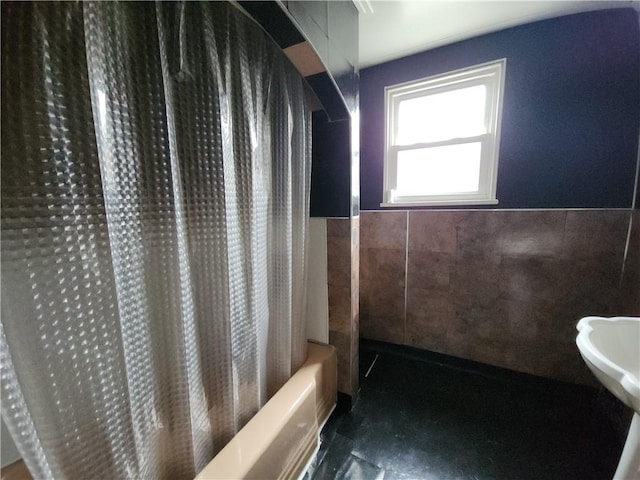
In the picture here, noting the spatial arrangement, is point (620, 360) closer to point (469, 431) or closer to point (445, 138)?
point (469, 431)

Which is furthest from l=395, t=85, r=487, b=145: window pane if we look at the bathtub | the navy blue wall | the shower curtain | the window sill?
the bathtub

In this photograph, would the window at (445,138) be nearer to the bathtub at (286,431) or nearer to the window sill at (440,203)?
the window sill at (440,203)

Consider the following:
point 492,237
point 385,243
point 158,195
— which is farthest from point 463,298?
point 158,195

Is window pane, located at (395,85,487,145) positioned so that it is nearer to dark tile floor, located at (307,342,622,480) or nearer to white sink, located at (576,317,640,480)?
white sink, located at (576,317,640,480)

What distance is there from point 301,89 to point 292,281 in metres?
0.93

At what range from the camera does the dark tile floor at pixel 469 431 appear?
1075 mm

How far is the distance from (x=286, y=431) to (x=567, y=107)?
2.20 metres

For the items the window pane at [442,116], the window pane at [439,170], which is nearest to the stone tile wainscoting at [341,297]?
the window pane at [439,170]

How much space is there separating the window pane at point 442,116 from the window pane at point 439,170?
93 mm

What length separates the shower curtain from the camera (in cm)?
52

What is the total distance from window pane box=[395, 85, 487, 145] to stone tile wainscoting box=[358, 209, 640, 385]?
566 mm

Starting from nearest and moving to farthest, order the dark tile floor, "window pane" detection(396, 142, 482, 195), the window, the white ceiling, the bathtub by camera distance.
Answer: the bathtub
the dark tile floor
the white ceiling
the window
"window pane" detection(396, 142, 482, 195)

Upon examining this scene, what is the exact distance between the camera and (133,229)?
67 centimetres

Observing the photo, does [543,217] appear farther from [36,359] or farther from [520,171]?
[36,359]
